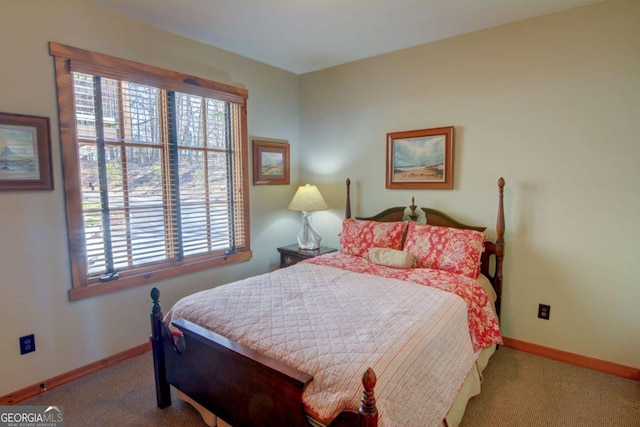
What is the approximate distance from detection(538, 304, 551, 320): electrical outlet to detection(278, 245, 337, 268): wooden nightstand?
1.90 metres

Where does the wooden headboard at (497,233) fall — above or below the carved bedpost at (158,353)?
above

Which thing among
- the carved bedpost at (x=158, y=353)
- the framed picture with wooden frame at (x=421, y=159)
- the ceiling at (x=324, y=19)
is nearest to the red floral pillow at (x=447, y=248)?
the framed picture with wooden frame at (x=421, y=159)

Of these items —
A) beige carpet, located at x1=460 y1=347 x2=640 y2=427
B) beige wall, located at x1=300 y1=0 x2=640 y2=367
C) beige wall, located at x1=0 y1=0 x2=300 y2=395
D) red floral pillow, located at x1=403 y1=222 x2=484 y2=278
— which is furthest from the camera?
red floral pillow, located at x1=403 y1=222 x2=484 y2=278

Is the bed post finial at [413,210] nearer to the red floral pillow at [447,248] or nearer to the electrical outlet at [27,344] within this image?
the red floral pillow at [447,248]

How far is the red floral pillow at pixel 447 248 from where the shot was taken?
2.57 metres

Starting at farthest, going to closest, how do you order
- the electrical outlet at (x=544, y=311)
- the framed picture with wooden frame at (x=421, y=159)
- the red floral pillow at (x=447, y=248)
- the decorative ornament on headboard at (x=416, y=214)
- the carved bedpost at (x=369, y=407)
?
the decorative ornament on headboard at (x=416, y=214) → the framed picture with wooden frame at (x=421, y=159) → the electrical outlet at (x=544, y=311) → the red floral pillow at (x=447, y=248) → the carved bedpost at (x=369, y=407)

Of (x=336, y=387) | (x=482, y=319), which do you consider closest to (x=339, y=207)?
(x=482, y=319)

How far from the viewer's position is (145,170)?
272 cm

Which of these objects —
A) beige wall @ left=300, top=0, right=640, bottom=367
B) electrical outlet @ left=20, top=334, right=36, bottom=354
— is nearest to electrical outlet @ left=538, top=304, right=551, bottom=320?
beige wall @ left=300, top=0, right=640, bottom=367

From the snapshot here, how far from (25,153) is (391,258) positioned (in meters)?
2.64

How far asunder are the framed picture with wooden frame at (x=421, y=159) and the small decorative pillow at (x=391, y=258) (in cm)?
76

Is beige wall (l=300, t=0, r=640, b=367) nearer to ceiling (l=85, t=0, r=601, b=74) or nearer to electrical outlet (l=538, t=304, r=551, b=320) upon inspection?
electrical outlet (l=538, t=304, r=551, b=320)

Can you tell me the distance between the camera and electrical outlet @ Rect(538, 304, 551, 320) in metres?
2.68

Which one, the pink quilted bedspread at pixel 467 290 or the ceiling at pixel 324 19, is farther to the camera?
the ceiling at pixel 324 19
